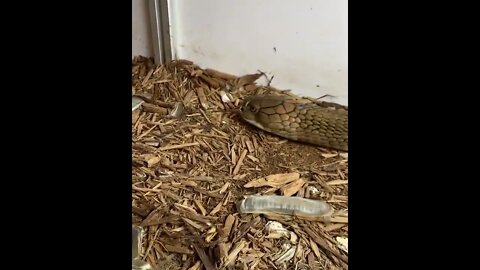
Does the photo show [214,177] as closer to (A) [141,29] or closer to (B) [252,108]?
(B) [252,108]

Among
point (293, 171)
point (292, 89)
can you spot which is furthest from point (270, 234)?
point (292, 89)

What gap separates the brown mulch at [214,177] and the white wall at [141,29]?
6cm

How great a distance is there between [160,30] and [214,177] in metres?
1.02

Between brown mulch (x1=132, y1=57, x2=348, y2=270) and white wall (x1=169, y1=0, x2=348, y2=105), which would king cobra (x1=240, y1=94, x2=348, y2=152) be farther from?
white wall (x1=169, y1=0, x2=348, y2=105)

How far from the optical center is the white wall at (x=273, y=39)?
266 centimetres

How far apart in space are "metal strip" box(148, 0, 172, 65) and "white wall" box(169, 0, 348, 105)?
29mm

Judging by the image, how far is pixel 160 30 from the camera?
3.00 metres

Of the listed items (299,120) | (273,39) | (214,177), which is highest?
(273,39)

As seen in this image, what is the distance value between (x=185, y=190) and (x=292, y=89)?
2.96 feet

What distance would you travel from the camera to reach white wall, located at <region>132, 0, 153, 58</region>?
298 cm

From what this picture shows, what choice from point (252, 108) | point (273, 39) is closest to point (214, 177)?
point (252, 108)
